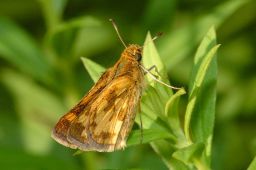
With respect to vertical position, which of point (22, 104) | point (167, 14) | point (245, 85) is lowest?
point (245, 85)

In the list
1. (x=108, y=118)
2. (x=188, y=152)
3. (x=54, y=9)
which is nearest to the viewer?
(x=188, y=152)

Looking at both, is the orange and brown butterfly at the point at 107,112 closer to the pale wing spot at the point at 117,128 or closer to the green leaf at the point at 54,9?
the pale wing spot at the point at 117,128

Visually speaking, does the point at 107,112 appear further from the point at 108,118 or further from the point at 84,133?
the point at 84,133

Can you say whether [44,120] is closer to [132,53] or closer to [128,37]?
[128,37]

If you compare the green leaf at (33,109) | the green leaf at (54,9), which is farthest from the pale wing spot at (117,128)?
the green leaf at (33,109)

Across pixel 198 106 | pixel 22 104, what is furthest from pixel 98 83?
pixel 22 104

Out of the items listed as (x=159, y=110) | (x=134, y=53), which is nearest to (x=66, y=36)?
(x=134, y=53)

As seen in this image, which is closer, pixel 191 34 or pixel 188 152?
pixel 188 152
